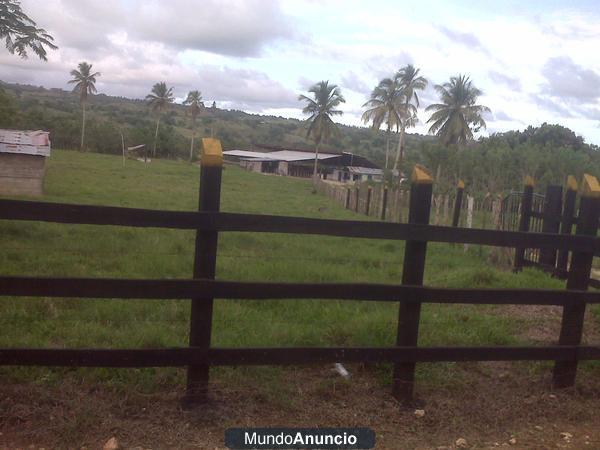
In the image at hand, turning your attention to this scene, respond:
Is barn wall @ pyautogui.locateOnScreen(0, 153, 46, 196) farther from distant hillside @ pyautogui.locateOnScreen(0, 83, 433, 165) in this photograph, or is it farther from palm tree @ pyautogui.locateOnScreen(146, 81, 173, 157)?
palm tree @ pyautogui.locateOnScreen(146, 81, 173, 157)

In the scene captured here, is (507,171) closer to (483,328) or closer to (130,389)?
(483,328)

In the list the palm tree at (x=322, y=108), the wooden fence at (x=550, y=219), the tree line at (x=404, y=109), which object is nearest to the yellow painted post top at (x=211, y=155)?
the wooden fence at (x=550, y=219)

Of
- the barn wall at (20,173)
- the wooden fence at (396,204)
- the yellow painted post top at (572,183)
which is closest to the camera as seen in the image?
the yellow painted post top at (572,183)

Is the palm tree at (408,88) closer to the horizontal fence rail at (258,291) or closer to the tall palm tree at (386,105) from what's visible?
the tall palm tree at (386,105)

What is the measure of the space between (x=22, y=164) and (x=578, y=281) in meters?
20.1

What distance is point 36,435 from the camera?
11.7ft

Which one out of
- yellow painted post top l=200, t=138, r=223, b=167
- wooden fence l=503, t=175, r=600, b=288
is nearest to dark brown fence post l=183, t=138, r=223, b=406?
yellow painted post top l=200, t=138, r=223, b=167

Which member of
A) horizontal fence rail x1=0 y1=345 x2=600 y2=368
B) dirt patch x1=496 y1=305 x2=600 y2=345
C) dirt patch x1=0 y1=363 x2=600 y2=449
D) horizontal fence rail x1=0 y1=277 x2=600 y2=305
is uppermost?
horizontal fence rail x1=0 y1=277 x2=600 y2=305

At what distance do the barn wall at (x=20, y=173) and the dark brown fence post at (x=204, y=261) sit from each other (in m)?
18.9

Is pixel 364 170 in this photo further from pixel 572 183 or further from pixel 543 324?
pixel 543 324

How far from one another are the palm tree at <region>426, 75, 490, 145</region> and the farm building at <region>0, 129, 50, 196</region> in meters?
40.0

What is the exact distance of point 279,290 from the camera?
405 centimetres

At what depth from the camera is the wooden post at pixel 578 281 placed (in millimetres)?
4641

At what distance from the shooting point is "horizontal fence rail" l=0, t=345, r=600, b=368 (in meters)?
3.79
